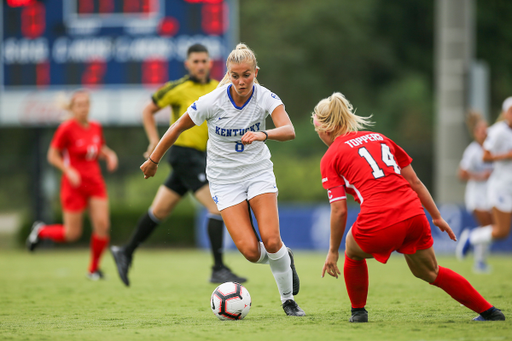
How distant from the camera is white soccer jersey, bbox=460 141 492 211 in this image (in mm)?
9125

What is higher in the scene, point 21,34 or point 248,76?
point 21,34

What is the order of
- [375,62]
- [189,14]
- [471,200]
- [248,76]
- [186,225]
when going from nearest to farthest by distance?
[248,76] → [471,200] → [189,14] → [186,225] → [375,62]

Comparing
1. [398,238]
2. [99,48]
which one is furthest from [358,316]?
[99,48]

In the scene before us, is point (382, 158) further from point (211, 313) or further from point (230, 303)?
point (211, 313)

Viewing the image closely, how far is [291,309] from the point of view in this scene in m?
4.65

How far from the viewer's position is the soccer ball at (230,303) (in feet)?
14.6

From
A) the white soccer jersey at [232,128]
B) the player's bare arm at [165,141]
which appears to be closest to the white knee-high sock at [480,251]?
the white soccer jersey at [232,128]

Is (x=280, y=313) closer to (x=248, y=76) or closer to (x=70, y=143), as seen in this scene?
(x=248, y=76)

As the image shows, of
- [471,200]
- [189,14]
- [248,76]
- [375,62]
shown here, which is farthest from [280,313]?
[375,62]

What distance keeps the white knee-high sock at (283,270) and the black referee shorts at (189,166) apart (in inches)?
78.1

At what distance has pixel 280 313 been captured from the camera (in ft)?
15.6

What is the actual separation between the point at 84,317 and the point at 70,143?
11.3 ft

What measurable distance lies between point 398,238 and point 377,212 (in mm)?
206

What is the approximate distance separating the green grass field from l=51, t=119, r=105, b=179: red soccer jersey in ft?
4.60
